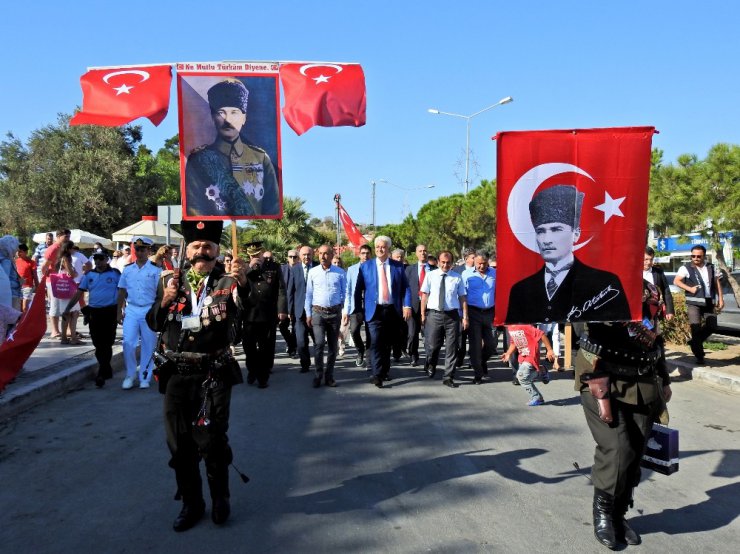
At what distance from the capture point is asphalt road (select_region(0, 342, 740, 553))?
12.7ft

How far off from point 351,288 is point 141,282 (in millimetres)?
2976

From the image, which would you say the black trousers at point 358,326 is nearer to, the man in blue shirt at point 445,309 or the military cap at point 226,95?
the man in blue shirt at point 445,309

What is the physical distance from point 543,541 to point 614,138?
2532 millimetres

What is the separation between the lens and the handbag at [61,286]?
12.1m

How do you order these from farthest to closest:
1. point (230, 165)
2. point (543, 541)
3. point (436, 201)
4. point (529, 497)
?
point (436, 201)
point (230, 165)
point (529, 497)
point (543, 541)

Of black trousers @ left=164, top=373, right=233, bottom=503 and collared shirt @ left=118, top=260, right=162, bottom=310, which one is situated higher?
collared shirt @ left=118, top=260, right=162, bottom=310

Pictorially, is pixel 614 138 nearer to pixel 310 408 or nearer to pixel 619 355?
pixel 619 355

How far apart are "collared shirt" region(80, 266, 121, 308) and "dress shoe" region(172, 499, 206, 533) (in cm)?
522

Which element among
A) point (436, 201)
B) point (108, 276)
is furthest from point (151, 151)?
point (108, 276)

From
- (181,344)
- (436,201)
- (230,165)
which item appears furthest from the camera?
(436,201)

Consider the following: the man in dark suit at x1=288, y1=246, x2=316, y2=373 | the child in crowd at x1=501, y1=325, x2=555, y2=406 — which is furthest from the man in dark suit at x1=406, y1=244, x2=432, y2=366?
the child in crowd at x1=501, y1=325, x2=555, y2=406

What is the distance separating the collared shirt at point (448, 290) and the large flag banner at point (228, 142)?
3.41 m

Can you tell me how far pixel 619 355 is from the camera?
3947 mm

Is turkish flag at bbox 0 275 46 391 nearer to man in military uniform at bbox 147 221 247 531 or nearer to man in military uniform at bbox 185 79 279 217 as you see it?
man in military uniform at bbox 185 79 279 217
